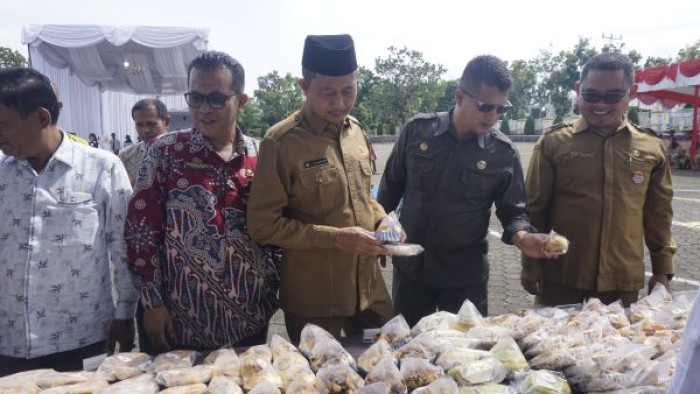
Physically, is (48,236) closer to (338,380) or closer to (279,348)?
(279,348)

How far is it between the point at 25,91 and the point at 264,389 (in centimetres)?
137

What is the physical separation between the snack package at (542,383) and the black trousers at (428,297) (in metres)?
1.02

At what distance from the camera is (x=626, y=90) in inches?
98.0

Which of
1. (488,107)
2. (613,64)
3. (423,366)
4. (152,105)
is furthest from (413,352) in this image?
(152,105)

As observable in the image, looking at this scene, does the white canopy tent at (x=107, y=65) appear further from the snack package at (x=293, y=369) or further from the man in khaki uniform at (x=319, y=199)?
→ the snack package at (x=293, y=369)

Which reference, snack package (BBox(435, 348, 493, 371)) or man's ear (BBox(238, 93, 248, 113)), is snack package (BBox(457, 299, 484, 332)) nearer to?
snack package (BBox(435, 348, 493, 371))

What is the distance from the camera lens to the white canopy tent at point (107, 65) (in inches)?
376

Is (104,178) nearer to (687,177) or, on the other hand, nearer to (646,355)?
(646,355)

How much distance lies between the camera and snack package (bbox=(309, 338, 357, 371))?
5.35 ft

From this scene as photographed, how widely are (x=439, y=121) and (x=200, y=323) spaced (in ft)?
5.16

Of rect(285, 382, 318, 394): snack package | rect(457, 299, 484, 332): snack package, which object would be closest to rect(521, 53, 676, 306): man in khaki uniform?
rect(457, 299, 484, 332): snack package

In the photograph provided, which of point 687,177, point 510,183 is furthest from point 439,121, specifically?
point 687,177

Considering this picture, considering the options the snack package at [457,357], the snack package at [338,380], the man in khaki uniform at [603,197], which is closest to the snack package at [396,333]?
the snack package at [457,357]

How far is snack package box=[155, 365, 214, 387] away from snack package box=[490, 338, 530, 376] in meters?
0.95
